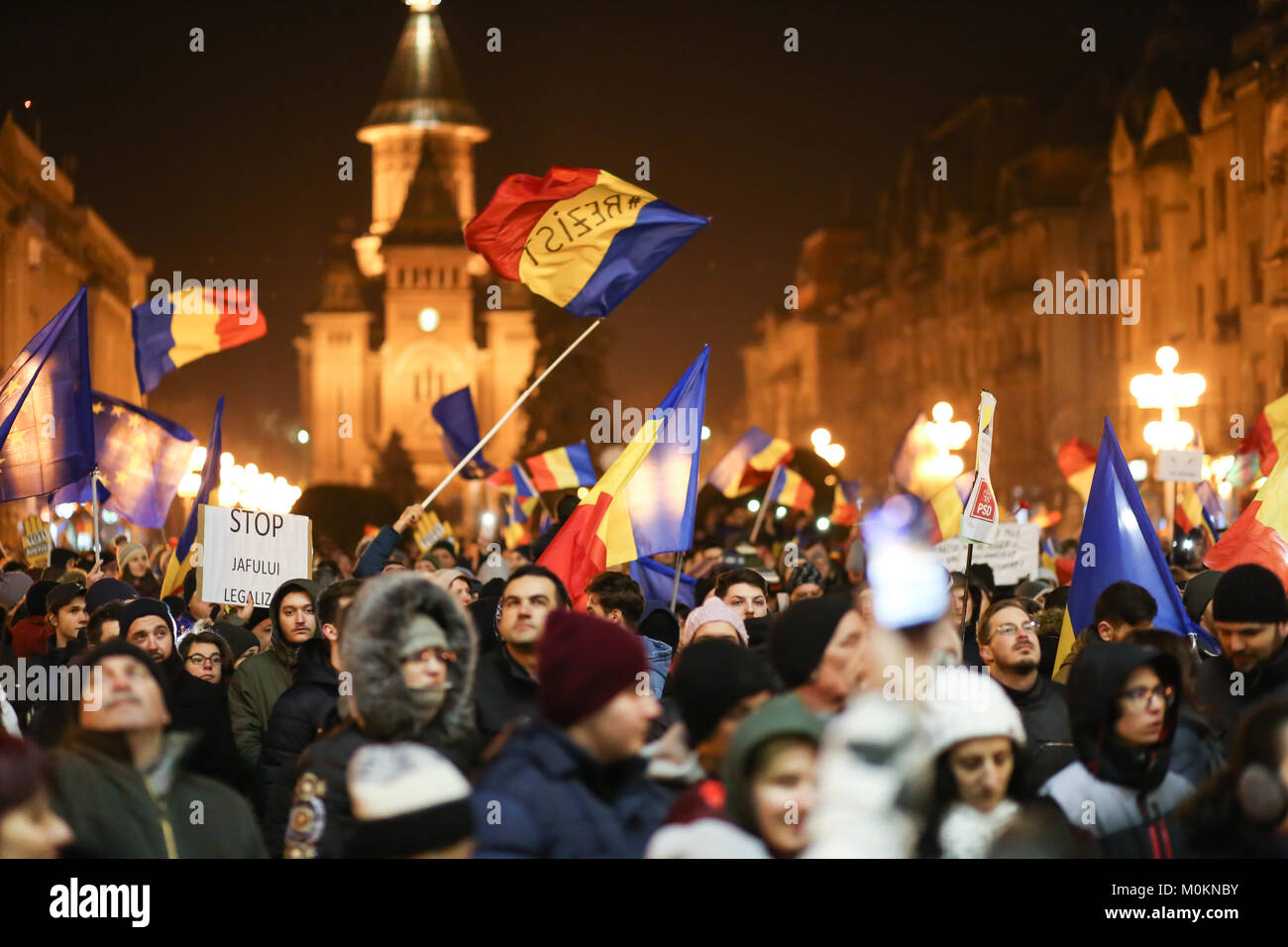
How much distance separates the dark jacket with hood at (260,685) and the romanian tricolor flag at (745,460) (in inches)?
495

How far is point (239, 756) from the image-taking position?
7676mm

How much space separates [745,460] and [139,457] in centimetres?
831

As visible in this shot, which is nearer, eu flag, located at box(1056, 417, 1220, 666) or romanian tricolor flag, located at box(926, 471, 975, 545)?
eu flag, located at box(1056, 417, 1220, 666)

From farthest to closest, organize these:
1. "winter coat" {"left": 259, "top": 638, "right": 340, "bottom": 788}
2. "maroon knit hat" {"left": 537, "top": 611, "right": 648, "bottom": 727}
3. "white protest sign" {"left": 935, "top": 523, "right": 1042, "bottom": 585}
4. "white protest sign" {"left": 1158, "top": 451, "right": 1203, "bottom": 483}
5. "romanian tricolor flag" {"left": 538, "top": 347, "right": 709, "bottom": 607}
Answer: "white protest sign" {"left": 1158, "top": 451, "right": 1203, "bottom": 483} → "white protest sign" {"left": 935, "top": 523, "right": 1042, "bottom": 585} → "romanian tricolor flag" {"left": 538, "top": 347, "right": 709, "bottom": 607} → "winter coat" {"left": 259, "top": 638, "right": 340, "bottom": 788} → "maroon knit hat" {"left": 537, "top": 611, "right": 648, "bottom": 727}

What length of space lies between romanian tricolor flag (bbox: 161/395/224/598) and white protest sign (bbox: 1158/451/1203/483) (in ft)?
28.6

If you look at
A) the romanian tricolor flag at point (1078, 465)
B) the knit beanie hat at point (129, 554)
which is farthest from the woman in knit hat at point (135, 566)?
the romanian tricolor flag at point (1078, 465)

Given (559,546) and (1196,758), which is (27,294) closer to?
(559,546)

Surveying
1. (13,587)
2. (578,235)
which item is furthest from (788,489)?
(13,587)

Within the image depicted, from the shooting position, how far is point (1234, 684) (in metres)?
6.88

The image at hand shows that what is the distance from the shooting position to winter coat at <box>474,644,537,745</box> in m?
6.72

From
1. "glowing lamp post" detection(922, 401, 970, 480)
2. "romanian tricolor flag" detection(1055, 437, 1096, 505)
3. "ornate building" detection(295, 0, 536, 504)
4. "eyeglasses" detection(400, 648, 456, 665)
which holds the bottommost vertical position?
"eyeglasses" detection(400, 648, 456, 665)

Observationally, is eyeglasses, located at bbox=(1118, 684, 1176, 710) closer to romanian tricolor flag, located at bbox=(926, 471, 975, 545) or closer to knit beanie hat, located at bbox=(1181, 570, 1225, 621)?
knit beanie hat, located at bbox=(1181, 570, 1225, 621)

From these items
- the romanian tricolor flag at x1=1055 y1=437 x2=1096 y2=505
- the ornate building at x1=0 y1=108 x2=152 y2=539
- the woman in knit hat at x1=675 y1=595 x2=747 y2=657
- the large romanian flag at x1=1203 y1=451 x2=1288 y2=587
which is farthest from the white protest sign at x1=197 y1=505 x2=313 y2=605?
the ornate building at x1=0 y1=108 x2=152 y2=539
